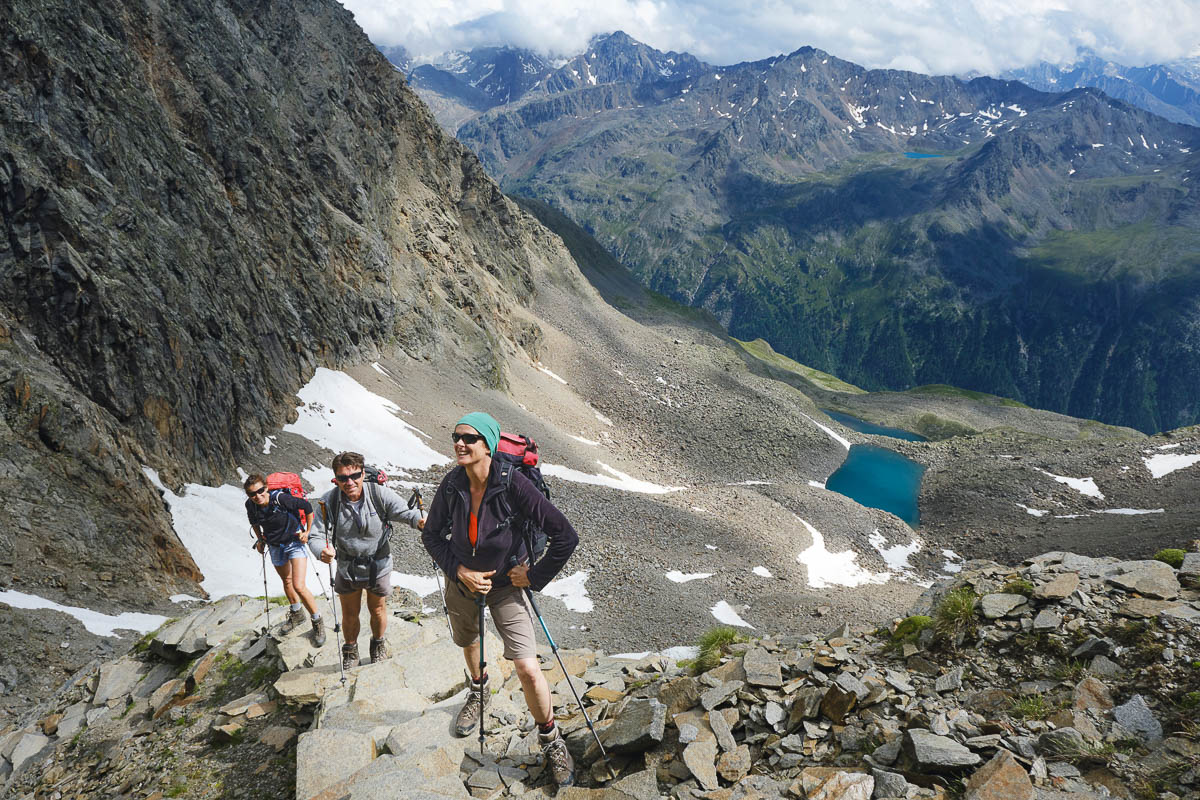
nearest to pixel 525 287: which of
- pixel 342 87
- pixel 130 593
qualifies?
pixel 342 87

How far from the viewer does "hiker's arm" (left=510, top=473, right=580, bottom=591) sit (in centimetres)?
673

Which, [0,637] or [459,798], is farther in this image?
[0,637]

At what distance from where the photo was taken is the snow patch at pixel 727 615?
A: 1260 inches

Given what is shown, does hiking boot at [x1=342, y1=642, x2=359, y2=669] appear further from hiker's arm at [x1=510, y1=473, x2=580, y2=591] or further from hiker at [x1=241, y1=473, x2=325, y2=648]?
hiker's arm at [x1=510, y1=473, x2=580, y2=591]

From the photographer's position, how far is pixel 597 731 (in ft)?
25.3

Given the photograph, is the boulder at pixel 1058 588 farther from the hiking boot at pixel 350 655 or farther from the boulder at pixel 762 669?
the hiking boot at pixel 350 655

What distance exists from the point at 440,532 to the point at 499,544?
37.5 inches

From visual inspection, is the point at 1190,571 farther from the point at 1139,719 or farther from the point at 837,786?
the point at 837,786

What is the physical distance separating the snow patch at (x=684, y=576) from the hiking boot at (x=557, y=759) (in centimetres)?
2862

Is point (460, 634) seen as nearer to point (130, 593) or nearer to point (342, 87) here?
point (130, 593)

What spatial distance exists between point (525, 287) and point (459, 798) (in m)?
87.1

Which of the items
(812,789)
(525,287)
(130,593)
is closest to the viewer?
(812,789)

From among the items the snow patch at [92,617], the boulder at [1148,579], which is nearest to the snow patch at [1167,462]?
the boulder at [1148,579]

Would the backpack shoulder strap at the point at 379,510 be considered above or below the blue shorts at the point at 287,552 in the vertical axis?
above
